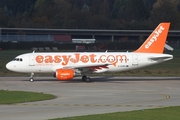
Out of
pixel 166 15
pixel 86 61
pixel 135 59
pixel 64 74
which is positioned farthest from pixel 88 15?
pixel 64 74

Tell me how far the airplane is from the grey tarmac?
3.84 feet

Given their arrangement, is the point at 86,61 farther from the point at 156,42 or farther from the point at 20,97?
the point at 20,97

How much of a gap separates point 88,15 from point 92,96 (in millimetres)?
122879

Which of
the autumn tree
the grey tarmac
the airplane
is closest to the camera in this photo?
the grey tarmac

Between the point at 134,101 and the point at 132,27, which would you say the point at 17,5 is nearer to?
the point at 132,27

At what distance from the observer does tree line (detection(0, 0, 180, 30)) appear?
5679 inches

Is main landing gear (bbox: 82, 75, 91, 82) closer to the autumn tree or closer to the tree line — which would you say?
the tree line

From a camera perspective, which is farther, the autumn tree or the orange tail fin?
the autumn tree

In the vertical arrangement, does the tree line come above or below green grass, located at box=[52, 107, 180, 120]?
above

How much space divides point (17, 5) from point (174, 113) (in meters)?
172

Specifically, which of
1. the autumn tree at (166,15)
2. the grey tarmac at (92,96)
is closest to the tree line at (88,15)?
the autumn tree at (166,15)

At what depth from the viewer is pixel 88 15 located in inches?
6245

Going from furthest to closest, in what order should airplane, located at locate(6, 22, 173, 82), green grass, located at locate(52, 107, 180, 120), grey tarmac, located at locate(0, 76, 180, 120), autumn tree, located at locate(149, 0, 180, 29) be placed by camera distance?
autumn tree, located at locate(149, 0, 180, 29)
airplane, located at locate(6, 22, 173, 82)
grey tarmac, located at locate(0, 76, 180, 120)
green grass, located at locate(52, 107, 180, 120)

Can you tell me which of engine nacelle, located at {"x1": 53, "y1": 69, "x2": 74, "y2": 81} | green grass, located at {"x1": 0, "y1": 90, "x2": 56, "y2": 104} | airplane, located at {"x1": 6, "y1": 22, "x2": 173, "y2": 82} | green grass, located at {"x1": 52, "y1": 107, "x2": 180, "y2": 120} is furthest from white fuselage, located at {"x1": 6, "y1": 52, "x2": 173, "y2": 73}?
green grass, located at {"x1": 52, "y1": 107, "x2": 180, "y2": 120}
